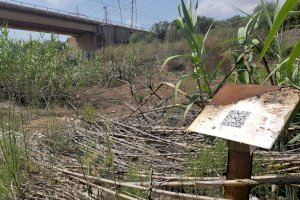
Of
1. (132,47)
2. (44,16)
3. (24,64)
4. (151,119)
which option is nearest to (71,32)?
(44,16)

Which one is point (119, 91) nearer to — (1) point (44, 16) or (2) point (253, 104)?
(2) point (253, 104)

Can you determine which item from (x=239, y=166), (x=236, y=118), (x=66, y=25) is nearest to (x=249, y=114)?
(x=236, y=118)

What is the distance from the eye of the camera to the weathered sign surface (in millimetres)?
1239

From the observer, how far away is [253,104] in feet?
4.58

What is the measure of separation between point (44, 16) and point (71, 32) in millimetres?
6002

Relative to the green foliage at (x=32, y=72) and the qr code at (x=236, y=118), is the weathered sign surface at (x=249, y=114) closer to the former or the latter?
the qr code at (x=236, y=118)

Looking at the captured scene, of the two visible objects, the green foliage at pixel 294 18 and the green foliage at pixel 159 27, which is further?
the green foliage at pixel 159 27

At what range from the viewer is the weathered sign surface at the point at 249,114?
1.24 meters

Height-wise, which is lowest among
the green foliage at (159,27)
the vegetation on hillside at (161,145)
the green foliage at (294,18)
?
the vegetation on hillside at (161,145)

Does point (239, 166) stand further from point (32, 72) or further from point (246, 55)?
point (32, 72)

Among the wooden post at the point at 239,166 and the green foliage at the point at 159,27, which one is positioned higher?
the green foliage at the point at 159,27

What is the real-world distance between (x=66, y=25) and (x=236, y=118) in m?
46.1

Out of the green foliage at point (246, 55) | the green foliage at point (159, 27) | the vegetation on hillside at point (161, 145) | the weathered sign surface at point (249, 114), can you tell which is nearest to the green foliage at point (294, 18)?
the vegetation on hillside at point (161, 145)

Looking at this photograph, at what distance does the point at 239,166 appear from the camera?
148cm
